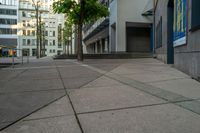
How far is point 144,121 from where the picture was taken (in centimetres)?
290

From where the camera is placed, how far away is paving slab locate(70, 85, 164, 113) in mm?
3682

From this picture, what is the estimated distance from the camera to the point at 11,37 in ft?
238

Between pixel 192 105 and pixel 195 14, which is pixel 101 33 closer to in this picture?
pixel 195 14

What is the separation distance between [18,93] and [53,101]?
136 centimetres

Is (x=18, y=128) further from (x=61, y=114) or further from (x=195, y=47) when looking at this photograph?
(x=195, y=47)

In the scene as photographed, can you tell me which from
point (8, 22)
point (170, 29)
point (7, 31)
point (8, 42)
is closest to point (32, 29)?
point (8, 22)

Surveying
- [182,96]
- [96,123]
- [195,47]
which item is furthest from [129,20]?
[96,123]

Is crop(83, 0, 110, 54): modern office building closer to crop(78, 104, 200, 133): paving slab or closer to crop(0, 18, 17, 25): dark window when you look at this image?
crop(78, 104, 200, 133): paving slab

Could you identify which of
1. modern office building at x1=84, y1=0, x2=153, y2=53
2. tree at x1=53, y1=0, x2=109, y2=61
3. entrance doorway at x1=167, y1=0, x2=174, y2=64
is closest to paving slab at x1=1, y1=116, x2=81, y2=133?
entrance doorway at x1=167, y1=0, x2=174, y2=64

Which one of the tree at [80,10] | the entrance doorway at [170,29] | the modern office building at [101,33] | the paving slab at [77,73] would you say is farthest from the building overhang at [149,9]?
the paving slab at [77,73]

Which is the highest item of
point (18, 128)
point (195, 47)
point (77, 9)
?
point (77, 9)

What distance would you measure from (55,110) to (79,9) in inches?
661

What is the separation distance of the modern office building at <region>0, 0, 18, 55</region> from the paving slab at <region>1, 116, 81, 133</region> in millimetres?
75581

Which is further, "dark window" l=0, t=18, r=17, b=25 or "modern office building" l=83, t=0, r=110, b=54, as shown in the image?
"dark window" l=0, t=18, r=17, b=25
